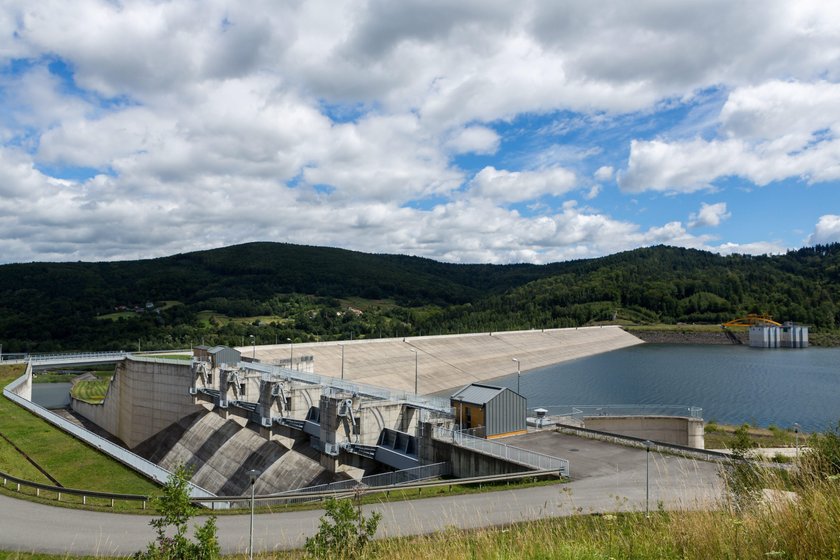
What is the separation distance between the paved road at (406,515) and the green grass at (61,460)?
8.24 metres

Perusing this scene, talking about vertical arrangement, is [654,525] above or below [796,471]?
below

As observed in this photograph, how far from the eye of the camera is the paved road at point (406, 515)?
1439 centimetres

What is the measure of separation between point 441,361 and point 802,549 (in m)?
70.7

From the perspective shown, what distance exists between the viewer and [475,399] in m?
24.9

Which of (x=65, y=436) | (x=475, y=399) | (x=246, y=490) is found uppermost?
(x=475, y=399)

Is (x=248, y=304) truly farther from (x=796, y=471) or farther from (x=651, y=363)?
(x=796, y=471)

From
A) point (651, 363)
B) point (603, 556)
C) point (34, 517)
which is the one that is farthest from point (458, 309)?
point (603, 556)

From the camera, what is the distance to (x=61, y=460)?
31.5m

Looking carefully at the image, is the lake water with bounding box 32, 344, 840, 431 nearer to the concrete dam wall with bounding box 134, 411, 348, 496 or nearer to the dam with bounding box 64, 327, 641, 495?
the dam with bounding box 64, 327, 641, 495

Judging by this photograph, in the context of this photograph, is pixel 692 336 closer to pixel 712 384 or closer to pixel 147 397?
pixel 712 384

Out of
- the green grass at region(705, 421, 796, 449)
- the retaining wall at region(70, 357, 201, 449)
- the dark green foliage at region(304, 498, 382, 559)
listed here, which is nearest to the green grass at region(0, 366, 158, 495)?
the retaining wall at region(70, 357, 201, 449)

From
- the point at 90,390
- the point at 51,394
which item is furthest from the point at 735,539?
the point at 51,394

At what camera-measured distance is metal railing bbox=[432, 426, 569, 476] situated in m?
19.3

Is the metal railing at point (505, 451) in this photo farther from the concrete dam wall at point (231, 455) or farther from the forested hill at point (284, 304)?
the forested hill at point (284, 304)
